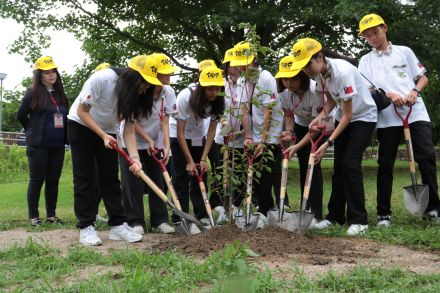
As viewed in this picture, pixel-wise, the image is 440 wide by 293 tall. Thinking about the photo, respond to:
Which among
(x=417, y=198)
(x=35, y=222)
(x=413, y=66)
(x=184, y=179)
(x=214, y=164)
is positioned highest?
(x=413, y=66)

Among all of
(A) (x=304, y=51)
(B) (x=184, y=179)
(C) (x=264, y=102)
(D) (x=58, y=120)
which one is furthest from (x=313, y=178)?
(D) (x=58, y=120)

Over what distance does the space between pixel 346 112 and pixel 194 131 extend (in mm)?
1694

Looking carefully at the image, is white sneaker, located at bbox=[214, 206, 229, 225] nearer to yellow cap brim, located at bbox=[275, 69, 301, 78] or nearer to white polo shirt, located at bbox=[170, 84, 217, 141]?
white polo shirt, located at bbox=[170, 84, 217, 141]

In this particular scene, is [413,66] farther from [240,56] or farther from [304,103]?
[240,56]

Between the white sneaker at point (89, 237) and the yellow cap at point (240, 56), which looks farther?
the yellow cap at point (240, 56)

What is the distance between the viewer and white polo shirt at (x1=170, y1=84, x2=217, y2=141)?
5.75 meters

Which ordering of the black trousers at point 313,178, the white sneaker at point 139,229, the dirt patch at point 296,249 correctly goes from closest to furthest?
the dirt patch at point 296,249, the white sneaker at point 139,229, the black trousers at point 313,178

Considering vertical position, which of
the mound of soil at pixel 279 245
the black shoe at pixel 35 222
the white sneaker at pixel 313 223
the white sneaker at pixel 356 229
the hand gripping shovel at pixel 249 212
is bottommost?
the black shoe at pixel 35 222

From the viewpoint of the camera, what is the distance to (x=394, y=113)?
17.7ft

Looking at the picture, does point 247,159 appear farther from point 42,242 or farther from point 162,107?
point 42,242

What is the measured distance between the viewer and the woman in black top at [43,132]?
623 cm

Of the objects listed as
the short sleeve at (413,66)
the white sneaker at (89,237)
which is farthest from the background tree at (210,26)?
the white sneaker at (89,237)

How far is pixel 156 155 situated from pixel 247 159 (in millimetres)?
937

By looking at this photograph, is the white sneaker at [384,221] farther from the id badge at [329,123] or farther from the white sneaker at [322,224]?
the id badge at [329,123]
